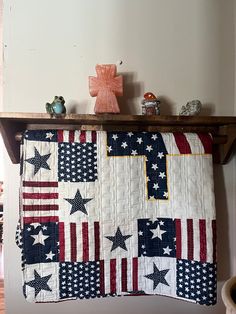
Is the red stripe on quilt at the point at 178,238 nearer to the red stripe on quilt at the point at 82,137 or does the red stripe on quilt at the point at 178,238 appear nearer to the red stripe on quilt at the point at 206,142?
the red stripe on quilt at the point at 206,142

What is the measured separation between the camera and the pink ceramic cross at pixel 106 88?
30.8 inches

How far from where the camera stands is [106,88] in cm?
79

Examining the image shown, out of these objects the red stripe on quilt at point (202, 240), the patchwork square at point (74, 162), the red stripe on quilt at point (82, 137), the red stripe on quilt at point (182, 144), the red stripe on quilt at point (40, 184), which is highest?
the red stripe on quilt at point (82, 137)

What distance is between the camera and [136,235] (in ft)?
2.63

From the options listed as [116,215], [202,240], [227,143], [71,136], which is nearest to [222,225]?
[202,240]

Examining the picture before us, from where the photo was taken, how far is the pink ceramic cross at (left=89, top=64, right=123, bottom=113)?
2.57 feet

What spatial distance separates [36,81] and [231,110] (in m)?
0.70

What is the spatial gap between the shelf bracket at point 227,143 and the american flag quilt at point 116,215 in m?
0.07

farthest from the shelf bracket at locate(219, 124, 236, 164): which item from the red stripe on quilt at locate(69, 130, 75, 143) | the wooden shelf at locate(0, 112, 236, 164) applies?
the red stripe on quilt at locate(69, 130, 75, 143)

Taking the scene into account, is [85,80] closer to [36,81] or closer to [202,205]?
[36,81]

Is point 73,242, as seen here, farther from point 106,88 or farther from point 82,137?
point 106,88

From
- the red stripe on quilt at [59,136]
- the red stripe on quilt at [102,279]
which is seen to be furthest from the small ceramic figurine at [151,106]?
the red stripe on quilt at [102,279]

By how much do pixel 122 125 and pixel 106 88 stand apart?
5.2 inches

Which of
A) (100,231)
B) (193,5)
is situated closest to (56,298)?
(100,231)
